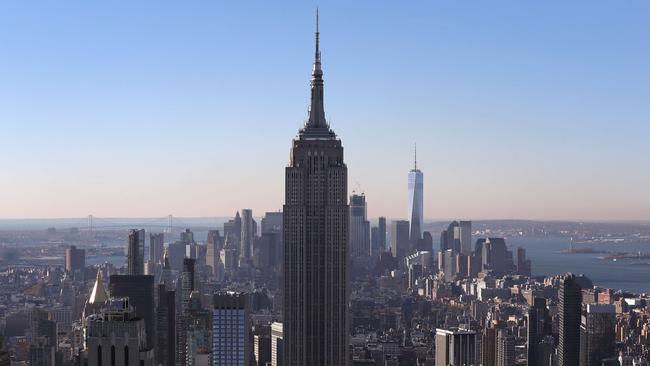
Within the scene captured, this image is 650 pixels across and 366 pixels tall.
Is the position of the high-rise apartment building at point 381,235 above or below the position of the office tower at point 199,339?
above

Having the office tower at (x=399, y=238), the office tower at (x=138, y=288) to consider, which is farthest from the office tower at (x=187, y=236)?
the office tower at (x=138, y=288)

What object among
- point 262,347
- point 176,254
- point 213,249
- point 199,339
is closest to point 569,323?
A: point 262,347

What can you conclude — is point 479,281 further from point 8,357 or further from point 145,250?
point 8,357

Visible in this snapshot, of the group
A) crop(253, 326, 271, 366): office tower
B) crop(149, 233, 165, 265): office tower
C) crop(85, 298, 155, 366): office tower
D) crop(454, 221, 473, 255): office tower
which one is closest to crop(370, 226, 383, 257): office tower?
crop(454, 221, 473, 255): office tower

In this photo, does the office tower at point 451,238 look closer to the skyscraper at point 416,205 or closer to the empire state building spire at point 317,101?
the skyscraper at point 416,205

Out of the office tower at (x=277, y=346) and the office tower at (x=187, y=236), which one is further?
the office tower at (x=187, y=236)
